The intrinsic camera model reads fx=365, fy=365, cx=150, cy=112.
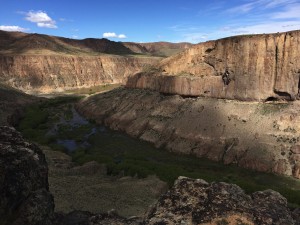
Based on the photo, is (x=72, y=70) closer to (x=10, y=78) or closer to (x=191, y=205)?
(x=10, y=78)

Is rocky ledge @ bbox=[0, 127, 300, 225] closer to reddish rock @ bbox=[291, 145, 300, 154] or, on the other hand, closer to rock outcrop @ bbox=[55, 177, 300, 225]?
rock outcrop @ bbox=[55, 177, 300, 225]

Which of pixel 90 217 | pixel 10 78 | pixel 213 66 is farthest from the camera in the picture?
pixel 10 78

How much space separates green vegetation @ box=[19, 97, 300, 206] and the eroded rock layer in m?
1.75

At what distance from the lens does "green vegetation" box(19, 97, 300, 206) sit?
40750mm

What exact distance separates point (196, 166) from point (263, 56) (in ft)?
69.2

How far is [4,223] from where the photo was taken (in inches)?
586

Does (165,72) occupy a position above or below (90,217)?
above

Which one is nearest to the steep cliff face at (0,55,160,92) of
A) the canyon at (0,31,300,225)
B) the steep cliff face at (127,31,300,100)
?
the canyon at (0,31,300,225)

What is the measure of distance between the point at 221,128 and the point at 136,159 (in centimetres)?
1364

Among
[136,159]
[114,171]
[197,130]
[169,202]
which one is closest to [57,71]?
[197,130]

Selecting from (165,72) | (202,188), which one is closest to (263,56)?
(165,72)

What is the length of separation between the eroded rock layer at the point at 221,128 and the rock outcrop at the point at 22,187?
111ft

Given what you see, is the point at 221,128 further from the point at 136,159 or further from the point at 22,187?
the point at 22,187

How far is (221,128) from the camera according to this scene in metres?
54.0
